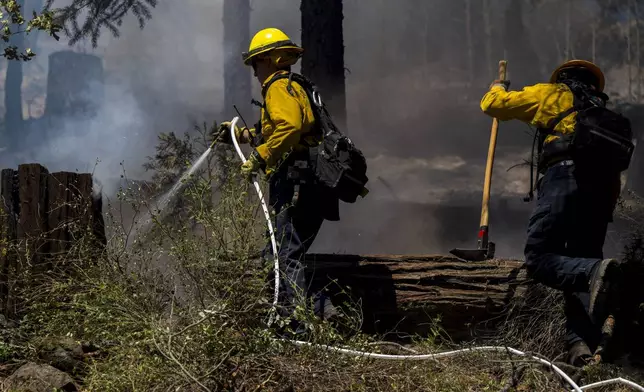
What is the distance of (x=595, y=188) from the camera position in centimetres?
551

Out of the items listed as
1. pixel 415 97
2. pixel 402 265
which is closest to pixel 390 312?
pixel 402 265

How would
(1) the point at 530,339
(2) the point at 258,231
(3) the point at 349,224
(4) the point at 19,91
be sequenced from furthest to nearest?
(4) the point at 19,91 → (3) the point at 349,224 → (1) the point at 530,339 → (2) the point at 258,231

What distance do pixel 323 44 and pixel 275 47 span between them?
3.59 meters

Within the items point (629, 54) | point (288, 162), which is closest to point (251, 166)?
point (288, 162)

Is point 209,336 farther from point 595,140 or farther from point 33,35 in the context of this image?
point 33,35

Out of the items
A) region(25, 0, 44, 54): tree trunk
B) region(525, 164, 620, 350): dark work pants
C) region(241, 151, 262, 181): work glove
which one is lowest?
region(525, 164, 620, 350): dark work pants

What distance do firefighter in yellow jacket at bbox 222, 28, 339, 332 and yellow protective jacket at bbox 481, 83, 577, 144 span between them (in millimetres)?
1344

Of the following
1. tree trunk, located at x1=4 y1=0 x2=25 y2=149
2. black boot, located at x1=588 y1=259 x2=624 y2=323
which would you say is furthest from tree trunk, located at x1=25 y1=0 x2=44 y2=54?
black boot, located at x1=588 y1=259 x2=624 y2=323

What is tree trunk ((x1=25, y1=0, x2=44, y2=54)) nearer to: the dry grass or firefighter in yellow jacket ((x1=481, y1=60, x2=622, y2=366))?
the dry grass

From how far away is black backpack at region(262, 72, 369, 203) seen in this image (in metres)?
5.46

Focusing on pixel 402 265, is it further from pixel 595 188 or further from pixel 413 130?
pixel 413 130

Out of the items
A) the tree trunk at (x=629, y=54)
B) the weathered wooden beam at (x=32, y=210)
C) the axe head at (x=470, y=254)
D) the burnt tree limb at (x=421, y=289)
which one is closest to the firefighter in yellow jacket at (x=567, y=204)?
the burnt tree limb at (x=421, y=289)

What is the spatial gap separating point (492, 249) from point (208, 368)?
3278 millimetres

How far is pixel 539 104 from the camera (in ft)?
18.5
